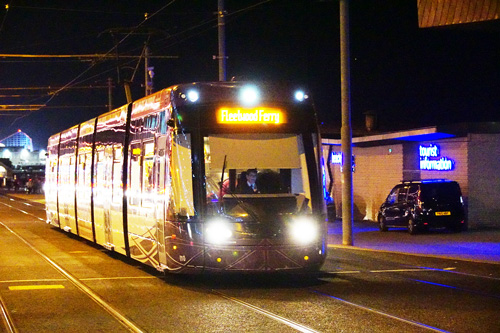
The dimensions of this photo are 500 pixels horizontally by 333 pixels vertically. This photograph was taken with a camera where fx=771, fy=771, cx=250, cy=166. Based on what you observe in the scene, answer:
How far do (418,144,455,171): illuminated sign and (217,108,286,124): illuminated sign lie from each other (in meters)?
15.2

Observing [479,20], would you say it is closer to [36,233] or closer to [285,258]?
[285,258]

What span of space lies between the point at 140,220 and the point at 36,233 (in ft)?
40.4

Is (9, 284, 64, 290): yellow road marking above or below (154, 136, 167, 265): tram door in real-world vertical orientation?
below

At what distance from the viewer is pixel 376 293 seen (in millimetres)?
11555

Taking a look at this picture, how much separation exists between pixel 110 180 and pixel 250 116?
493 cm

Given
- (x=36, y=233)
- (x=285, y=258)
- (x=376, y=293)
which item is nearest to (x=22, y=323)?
(x=285, y=258)

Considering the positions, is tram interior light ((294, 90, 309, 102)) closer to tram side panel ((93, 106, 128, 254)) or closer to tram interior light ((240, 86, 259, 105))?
tram interior light ((240, 86, 259, 105))

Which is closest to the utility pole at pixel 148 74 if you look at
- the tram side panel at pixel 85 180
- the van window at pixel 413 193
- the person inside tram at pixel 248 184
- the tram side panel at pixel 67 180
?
the tram side panel at pixel 67 180

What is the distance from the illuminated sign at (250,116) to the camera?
40.8ft

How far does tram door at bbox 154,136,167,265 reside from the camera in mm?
12508

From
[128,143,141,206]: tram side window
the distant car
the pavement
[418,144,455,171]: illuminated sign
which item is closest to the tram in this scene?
[128,143,141,206]: tram side window

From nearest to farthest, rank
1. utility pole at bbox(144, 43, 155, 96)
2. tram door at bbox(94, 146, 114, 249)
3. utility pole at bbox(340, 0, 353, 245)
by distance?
tram door at bbox(94, 146, 114, 249)
utility pole at bbox(340, 0, 353, 245)
utility pole at bbox(144, 43, 155, 96)

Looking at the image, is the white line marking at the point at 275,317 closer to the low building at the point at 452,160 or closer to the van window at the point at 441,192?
the van window at the point at 441,192

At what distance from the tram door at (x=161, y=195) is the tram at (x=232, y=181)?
16 millimetres
